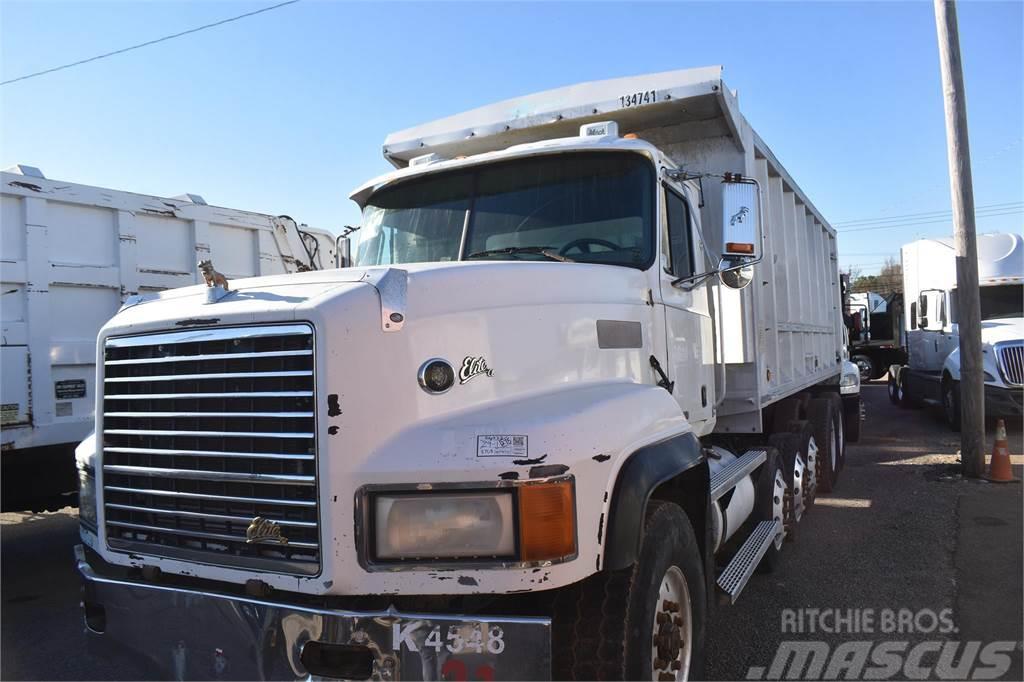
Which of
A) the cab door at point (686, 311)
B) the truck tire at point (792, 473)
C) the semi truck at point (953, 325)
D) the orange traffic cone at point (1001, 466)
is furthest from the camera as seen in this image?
the semi truck at point (953, 325)

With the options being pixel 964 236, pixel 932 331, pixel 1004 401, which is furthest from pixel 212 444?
pixel 932 331

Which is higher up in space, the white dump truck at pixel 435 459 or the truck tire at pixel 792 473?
the white dump truck at pixel 435 459

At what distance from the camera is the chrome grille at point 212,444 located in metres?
2.38

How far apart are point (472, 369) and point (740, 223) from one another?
5.88 ft

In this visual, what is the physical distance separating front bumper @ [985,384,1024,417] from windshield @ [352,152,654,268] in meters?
10.2

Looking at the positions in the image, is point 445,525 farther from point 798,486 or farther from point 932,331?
point 932,331

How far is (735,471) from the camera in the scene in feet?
15.1

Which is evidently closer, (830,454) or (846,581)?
(846,581)

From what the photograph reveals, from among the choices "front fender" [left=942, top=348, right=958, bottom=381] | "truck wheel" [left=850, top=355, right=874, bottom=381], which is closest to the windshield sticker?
"front fender" [left=942, top=348, right=958, bottom=381]

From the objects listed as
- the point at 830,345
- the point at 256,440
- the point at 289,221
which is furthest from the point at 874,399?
the point at 256,440

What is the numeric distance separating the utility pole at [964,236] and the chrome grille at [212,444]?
862 cm

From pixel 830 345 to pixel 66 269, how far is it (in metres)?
8.60

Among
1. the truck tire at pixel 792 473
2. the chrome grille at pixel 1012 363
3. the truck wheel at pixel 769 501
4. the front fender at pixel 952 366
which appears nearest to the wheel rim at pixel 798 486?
the truck tire at pixel 792 473

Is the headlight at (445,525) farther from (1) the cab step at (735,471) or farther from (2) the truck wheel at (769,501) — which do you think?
(2) the truck wheel at (769,501)
